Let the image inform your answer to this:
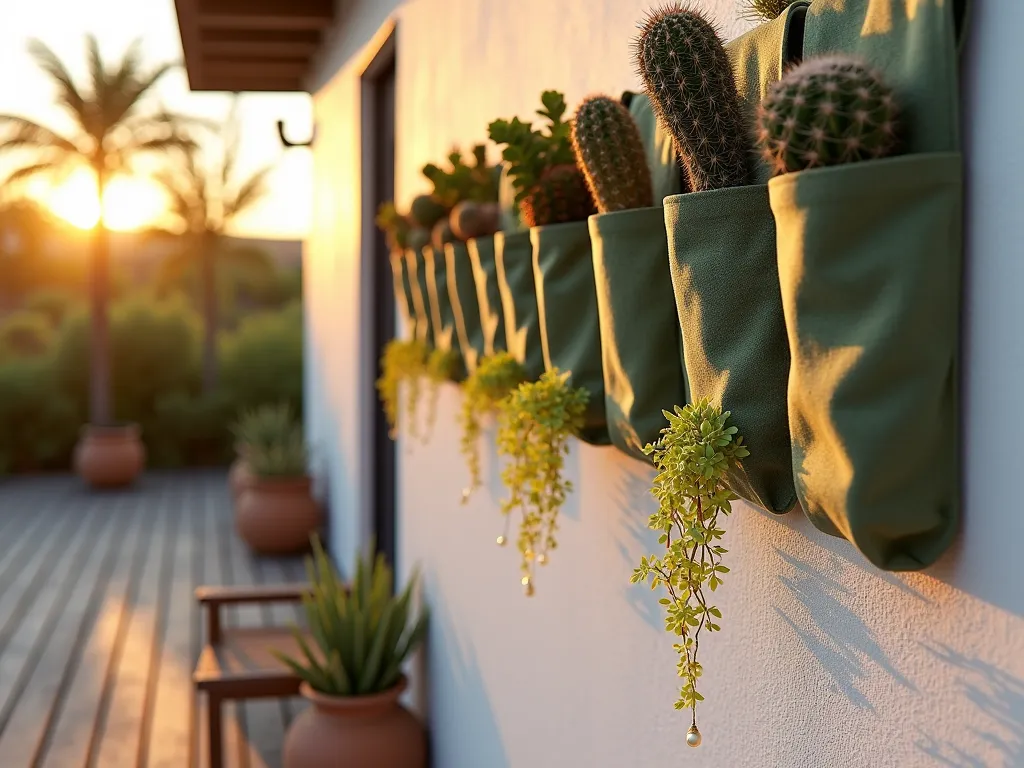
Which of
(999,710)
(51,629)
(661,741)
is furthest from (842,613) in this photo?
(51,629)

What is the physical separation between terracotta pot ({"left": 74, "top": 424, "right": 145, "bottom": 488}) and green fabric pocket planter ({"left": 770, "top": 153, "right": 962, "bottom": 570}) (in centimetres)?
912

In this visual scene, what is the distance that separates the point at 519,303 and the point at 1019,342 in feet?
3.43

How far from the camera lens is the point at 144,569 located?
628 cm

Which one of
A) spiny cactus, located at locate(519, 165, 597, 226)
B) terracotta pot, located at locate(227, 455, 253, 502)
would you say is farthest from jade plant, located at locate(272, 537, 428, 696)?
terracotta pot, located at locate(227, 455, 253, 502)

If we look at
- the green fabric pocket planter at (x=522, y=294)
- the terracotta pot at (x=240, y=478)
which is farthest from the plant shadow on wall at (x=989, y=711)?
the terracotta pot at (x=240, y=478)

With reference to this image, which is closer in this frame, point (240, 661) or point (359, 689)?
point (359, 689)

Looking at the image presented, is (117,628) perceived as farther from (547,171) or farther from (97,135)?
(97,135)

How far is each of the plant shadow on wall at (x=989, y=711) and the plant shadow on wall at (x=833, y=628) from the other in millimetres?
63

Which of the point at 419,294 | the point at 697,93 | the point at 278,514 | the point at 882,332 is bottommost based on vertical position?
the point at 278,514

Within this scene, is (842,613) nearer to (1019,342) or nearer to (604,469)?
(1019,342)

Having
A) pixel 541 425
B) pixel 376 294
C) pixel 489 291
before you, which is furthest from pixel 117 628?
pixel 541 425

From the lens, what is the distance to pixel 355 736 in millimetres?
2953

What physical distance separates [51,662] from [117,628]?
1.79ft

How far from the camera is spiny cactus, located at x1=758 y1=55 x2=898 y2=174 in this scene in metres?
0.82
